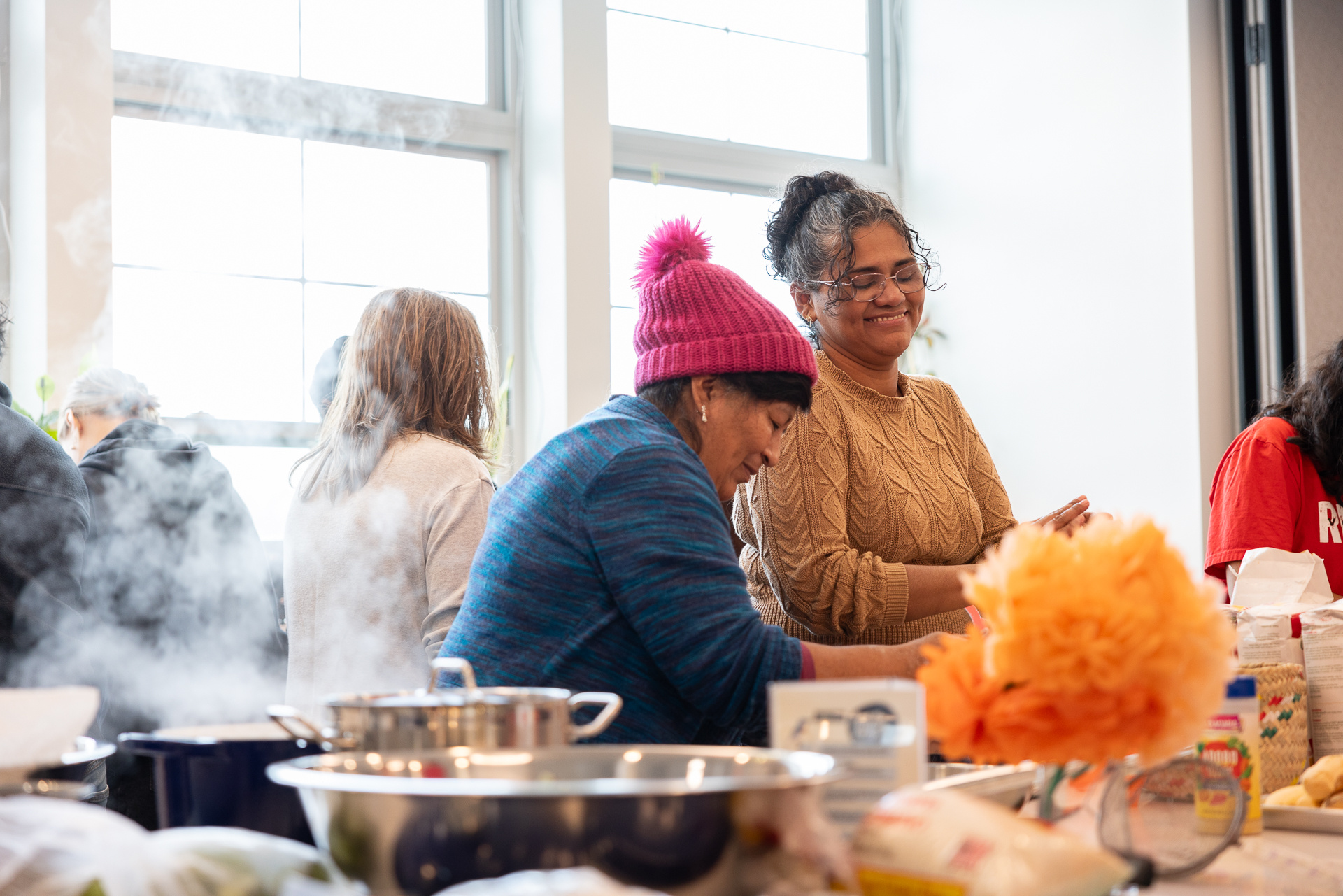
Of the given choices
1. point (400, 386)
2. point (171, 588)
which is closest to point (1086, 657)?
point (400, 386)

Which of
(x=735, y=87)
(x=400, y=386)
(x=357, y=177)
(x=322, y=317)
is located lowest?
(x=400, y=386)

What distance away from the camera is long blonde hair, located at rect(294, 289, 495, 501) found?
6.15 ft

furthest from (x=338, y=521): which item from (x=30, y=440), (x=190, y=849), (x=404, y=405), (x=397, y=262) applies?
(x=397, y=262)

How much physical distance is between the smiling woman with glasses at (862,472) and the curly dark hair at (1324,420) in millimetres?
531

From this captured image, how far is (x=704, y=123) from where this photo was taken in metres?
4.36

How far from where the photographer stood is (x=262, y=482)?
362 cm

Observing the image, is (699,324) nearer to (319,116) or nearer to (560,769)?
(560,769)

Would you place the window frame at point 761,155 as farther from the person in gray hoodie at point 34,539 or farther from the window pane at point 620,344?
the person in gray hoodie at point 34,539

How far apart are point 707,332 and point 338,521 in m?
0.74

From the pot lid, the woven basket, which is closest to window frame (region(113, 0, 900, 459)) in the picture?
the woven basket

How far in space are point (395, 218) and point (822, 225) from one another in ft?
7.59

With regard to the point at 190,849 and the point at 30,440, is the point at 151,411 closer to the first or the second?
the point at 30,440

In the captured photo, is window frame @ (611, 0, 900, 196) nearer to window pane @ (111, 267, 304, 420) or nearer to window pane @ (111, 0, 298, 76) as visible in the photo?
window pane @ (111, 0, 298, 76)

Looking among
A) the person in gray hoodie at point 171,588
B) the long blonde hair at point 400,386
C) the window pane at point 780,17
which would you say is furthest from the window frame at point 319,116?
the long blonde hair at point 400,386
